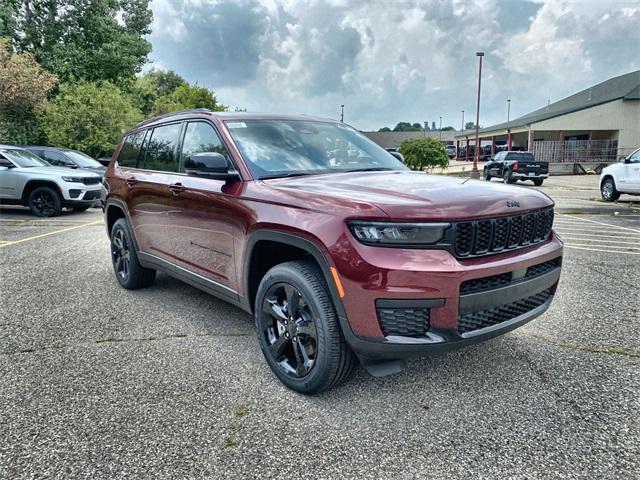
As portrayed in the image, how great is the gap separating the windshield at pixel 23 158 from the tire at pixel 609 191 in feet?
51.3

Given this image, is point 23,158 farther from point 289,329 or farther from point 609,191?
point 609,191

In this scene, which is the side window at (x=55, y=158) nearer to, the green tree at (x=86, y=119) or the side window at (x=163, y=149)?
the green tree at (x=86, y=119)

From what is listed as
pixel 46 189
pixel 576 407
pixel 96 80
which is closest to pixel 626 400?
pixel 576 407

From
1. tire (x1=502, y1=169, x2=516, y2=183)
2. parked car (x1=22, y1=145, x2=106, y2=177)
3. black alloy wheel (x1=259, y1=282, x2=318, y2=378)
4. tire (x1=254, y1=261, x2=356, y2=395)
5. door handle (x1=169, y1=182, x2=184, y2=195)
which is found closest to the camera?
tire (x1=254, y1=261, x2=356, y2=395)

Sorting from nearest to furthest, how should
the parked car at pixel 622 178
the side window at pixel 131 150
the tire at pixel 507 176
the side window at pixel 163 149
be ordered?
the side window at pixel 163 149, the side window at pixel 131 150, the parked car at pixel 622 178, the tire at pixel 507 176

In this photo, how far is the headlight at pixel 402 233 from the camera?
2434mm

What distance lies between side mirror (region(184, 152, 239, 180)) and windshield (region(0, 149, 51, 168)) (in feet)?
34.3

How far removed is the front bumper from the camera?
94.3 inches

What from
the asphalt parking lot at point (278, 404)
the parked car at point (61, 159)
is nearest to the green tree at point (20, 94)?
the parked car at point (61, 159)

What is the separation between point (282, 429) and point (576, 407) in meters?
1.68

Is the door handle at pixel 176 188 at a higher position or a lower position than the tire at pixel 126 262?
higher

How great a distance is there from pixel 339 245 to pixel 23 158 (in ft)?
39.7

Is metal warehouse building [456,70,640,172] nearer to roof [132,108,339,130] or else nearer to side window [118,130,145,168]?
roof [132,108,339,130]

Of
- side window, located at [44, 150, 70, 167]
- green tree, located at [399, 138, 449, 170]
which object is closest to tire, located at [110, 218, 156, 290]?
side window, located at [44, 150, 70, 167]
